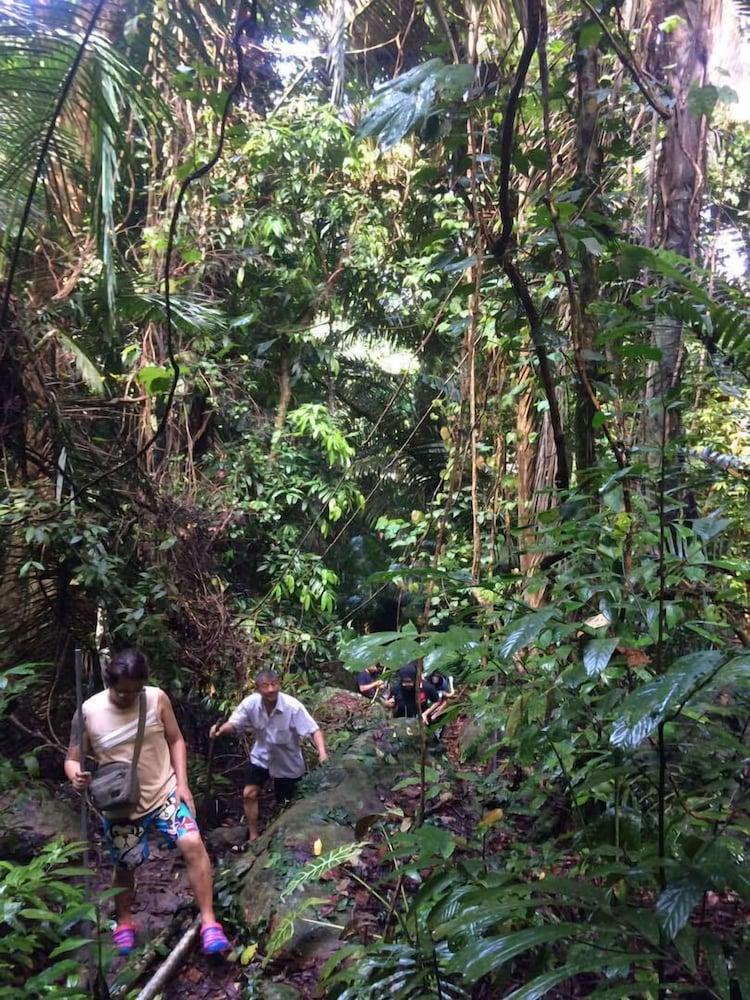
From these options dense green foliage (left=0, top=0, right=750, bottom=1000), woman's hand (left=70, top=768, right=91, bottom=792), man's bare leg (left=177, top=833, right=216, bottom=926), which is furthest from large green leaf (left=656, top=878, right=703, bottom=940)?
man's bare leg (left=177, top=833, right=216, bottom=926)

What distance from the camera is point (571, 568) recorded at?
7.09 ft

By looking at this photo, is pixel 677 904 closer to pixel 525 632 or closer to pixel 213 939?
pixel 525 632

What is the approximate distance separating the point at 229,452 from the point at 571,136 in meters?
3.99

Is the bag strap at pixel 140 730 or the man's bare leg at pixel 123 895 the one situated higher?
the bag strap at pixel 140 730

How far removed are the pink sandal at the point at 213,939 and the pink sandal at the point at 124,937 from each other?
339 millimetres

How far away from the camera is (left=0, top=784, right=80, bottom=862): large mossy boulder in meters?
3.60

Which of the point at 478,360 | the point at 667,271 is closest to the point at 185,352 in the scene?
the point at 478,360

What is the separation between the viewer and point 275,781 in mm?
4895

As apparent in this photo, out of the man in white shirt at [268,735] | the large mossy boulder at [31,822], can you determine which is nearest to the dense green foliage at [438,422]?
the large mossy boulder at [31,822]

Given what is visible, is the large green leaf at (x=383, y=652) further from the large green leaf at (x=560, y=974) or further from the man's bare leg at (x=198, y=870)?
the man's bare leg at (x=198, y=870)

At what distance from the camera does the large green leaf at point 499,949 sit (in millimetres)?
1020

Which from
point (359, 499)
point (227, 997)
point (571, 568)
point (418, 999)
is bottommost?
point (227, 997)

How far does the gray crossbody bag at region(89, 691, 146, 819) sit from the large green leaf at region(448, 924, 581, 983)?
256 centimetres

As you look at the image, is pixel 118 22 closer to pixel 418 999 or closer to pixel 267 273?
pixel 418 999
